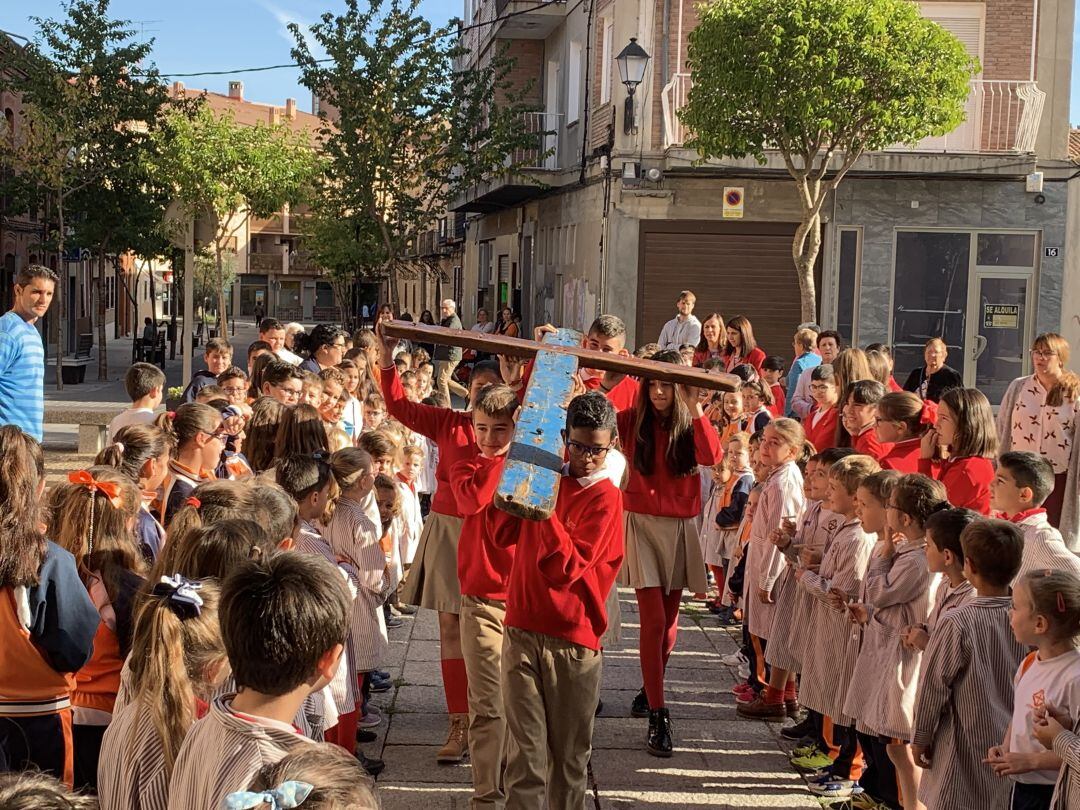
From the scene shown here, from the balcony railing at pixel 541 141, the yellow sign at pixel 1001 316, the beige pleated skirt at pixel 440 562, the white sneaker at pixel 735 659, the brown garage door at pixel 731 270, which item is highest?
the balcony railing at pixel 541 141

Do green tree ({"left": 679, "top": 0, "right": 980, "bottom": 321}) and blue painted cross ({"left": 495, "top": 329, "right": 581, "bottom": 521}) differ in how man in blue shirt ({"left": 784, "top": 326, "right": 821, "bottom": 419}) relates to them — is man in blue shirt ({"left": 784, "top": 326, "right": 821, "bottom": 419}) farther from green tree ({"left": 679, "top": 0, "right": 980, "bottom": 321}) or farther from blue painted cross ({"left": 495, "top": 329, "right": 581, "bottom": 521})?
blue painted cross ({"left": 495, "top": 329, "right": 581, "bottom": 521})

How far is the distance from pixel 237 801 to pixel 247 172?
3553 centimetres

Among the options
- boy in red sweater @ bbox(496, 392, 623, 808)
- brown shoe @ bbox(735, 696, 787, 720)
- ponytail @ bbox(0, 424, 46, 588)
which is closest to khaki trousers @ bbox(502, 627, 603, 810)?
boy in red sweater @ bbox(496, 392, 623, 808)

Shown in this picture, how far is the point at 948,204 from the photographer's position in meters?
21.4

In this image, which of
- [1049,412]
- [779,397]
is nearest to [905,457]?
[1049,412]

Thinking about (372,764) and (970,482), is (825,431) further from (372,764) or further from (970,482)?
(372,764)

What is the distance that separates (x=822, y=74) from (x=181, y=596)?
15166 mm

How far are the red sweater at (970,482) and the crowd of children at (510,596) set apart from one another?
0.6 inches

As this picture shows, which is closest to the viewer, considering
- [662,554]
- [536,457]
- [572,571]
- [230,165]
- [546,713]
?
[536,457]

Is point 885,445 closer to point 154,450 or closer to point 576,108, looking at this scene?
point 154,450

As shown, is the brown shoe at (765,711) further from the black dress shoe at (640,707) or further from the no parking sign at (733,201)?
the no parking sign at (733,201)

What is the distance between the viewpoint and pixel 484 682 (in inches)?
215

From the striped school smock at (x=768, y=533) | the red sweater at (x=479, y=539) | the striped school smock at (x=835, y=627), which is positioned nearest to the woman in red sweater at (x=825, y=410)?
the striped school smock at (x=768, y=533)

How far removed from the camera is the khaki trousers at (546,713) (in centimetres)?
474
